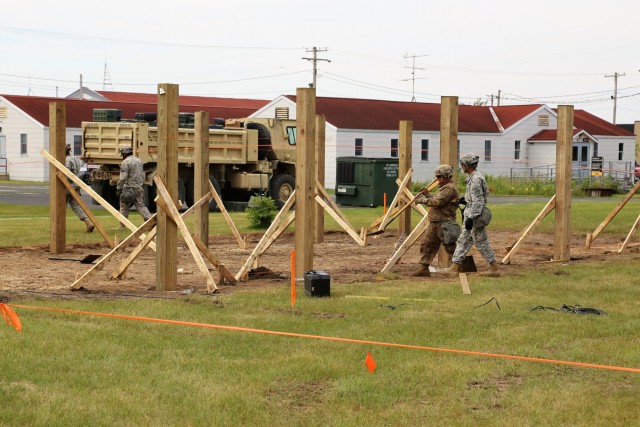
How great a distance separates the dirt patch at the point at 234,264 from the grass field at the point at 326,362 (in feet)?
3.89

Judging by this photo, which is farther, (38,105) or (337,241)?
(38,105)

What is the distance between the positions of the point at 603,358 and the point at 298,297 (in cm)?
462

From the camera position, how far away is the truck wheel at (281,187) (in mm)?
33656

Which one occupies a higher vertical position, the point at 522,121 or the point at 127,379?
the point at 522,121

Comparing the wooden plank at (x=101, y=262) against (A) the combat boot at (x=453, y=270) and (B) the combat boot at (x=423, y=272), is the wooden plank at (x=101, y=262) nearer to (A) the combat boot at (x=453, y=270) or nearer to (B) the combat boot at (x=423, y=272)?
(B) the combat boot at (x=423, y=272)

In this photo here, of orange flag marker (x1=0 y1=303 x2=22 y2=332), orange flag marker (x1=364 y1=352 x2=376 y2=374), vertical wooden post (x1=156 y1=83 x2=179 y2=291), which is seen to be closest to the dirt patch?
vertical wooden post (x1=156 y1=83 x2=179 y2=291)

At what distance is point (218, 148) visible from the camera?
1245 inches

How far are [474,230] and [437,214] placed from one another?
621mm

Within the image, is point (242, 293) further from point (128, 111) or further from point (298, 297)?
point (128, 111)

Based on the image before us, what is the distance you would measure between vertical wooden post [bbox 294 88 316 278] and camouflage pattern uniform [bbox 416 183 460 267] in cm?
192

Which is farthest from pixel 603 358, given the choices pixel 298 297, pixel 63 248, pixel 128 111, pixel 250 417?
pixel 128 111

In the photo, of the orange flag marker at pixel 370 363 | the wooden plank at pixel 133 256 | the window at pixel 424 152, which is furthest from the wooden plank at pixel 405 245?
the window at pixel 424 152

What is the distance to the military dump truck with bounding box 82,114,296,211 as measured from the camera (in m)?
29.7

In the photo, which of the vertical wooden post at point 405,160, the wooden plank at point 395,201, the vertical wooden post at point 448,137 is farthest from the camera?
the vertical wooden post at point 405,160
